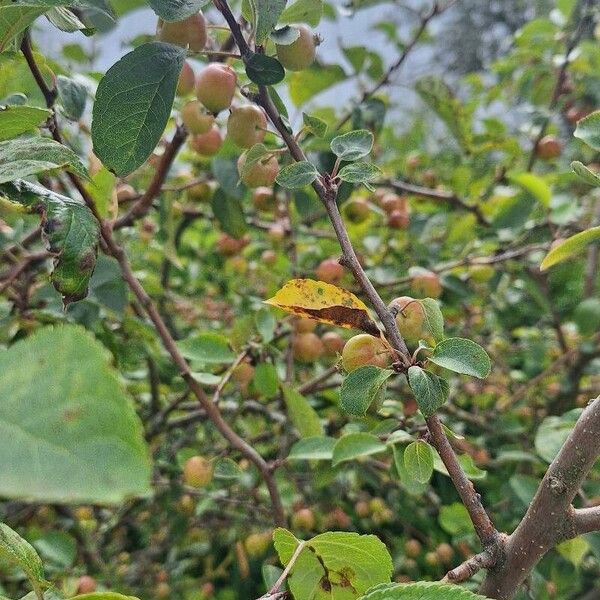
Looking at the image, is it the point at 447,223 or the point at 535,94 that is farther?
the point at 535,94

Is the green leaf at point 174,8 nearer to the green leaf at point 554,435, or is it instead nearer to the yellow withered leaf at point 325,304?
the yellow withered leaf at point 325,304

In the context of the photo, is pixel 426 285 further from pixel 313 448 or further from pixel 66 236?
pixel 66 236

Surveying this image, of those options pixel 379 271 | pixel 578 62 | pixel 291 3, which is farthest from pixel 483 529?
pixel 578 62

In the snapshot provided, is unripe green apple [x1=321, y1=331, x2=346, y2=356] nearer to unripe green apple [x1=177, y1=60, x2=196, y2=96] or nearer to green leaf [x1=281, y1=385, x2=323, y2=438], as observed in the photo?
green leaf [x1=281, y1=385, x2=323, y2=438]

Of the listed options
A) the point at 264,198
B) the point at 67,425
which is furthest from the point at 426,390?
the point at 264,198

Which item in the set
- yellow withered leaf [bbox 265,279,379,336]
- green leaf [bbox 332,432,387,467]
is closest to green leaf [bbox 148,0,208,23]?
yellow withered leaf [bbox 265,279,379,336]

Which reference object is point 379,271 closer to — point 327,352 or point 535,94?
point 327,352
